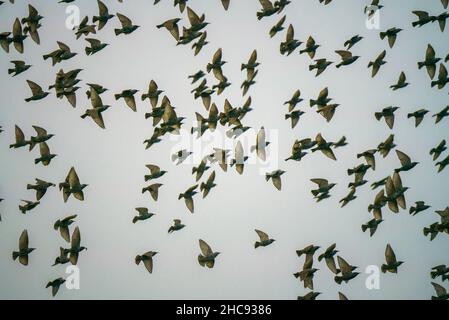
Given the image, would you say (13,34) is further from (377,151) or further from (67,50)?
(377,151)

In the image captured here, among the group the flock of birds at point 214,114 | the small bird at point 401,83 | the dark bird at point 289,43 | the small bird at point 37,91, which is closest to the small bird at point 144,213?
the flock of birds at point 214,114

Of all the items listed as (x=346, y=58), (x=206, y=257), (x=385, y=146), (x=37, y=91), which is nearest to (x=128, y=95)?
(x=37, y=91)

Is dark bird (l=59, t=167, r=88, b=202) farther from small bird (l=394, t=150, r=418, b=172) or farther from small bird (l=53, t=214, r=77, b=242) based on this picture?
small bird (l=394, t=150, r=418, b=172)

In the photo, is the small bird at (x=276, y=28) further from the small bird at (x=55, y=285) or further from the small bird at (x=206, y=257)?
the small bird at (x=55, y=285)

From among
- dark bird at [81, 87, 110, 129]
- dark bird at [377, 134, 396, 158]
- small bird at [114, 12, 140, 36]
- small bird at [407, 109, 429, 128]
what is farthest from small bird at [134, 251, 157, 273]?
small bird at [407, 109, 429, 128]
